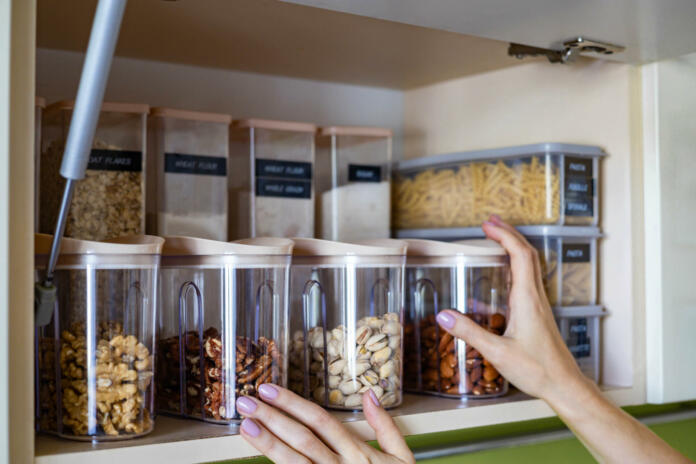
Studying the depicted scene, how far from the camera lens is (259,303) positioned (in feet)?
2.51

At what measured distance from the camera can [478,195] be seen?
1.13 m

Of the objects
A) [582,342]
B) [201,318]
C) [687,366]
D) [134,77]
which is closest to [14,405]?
[201,318]

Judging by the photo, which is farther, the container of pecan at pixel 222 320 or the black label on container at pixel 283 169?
the black label on container at pixel 283 169

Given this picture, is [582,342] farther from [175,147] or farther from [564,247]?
[175,147]

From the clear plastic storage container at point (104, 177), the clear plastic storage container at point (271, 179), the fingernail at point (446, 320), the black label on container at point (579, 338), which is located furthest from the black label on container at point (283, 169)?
the black label on container at point (579, 338)

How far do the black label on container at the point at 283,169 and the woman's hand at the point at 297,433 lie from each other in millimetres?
378

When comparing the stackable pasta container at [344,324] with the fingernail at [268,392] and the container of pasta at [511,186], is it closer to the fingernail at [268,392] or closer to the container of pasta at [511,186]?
the fingernail at [268,392]

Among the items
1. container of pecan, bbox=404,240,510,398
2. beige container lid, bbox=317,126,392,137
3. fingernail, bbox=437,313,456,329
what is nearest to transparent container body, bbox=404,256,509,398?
container of pecan, bbox=404,240,510,398

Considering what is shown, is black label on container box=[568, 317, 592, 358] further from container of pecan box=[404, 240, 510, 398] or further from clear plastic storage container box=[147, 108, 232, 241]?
clear plastic storage container box=[147, 108, 232, 241]

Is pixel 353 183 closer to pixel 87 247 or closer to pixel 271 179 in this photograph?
pixel 271 179

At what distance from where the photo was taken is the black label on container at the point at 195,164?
3.11 feet

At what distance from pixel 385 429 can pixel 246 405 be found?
5.8 inches

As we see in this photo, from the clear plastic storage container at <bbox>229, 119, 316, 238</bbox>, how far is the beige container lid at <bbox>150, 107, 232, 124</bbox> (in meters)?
0.05

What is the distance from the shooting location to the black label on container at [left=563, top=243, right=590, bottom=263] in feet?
3.48
